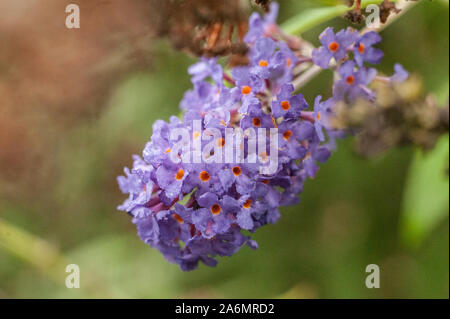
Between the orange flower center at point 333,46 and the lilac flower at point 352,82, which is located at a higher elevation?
the orange flower center at point 333,46

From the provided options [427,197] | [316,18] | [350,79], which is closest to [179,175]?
[350,79]

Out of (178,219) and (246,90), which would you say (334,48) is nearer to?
(246,90)

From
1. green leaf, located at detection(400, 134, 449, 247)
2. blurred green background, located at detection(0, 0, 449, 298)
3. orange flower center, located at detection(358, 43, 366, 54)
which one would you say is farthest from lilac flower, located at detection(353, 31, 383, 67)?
blurred green background, located at detection(0, 0, 449, 298)

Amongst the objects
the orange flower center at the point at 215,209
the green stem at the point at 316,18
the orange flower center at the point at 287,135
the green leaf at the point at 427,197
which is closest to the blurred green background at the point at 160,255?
the green leaf at the point at 427,197

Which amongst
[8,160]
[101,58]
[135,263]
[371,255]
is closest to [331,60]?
[101,58]

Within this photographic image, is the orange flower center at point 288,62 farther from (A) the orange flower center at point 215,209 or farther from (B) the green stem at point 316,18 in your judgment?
(A) the orange flower center at point 215,209

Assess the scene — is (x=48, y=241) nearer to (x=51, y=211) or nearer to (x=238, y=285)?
(x=51, y=211)
